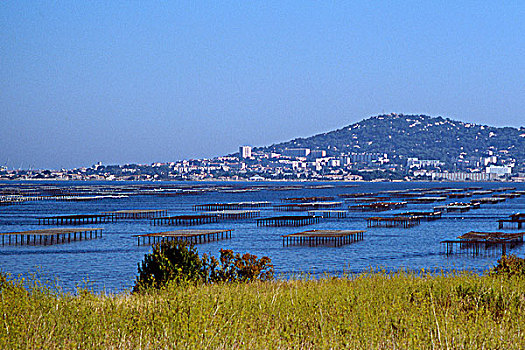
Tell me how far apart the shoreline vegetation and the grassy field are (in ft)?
0.09

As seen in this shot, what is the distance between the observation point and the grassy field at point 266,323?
39.7ft

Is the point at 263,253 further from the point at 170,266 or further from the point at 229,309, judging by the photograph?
the point at 229,309

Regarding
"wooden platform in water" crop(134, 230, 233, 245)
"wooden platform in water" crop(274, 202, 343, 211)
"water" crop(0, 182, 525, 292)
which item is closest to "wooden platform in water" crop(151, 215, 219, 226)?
"water" crop(0, 182, 525, 292)

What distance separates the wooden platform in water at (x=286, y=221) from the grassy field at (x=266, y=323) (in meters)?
69.9

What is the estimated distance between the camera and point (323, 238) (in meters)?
68.2

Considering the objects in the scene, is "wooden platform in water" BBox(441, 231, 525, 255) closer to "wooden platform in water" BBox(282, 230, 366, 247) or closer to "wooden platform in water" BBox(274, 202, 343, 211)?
"wooden platform in water" BBox(282, 230, 366, 247)

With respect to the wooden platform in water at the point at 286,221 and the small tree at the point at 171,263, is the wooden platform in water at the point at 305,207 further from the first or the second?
the small tree at the point at 171,263

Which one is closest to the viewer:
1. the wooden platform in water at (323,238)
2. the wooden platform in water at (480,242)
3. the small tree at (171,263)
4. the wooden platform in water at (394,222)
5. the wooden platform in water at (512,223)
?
the small tree at (171,263)

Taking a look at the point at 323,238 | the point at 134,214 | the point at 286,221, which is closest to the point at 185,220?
the point at 134,214

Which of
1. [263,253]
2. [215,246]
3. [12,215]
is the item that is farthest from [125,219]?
[263,253]

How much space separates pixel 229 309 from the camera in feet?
50.8

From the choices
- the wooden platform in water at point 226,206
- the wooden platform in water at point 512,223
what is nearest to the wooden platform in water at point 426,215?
the wooden platform in water at point 512,223

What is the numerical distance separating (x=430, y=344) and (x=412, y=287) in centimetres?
637

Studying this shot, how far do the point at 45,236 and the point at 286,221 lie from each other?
112 ft
